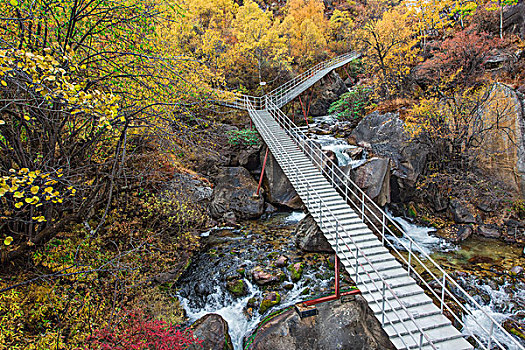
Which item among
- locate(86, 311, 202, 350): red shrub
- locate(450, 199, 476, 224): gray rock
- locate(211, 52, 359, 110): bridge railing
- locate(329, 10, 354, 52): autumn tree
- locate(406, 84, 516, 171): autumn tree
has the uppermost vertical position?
locate(329, 10, 354, 52): autumn tree

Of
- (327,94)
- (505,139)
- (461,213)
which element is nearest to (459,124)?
(505,139)

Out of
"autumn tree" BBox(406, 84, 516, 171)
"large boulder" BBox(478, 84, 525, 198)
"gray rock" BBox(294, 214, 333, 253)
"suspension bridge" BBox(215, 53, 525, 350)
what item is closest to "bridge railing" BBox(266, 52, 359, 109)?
"suspension bridge" BBox(215, 53, 525, 350)

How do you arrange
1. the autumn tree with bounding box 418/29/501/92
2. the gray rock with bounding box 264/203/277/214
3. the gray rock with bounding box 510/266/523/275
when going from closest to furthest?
1. the gray rock with bounding box 510/266/523/275
2. the autumn tree with bounding box 418/29/501/92
3. the gray rock with bounding box 264/203/277/214

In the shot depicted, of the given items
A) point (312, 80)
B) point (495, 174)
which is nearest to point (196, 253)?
point (495, 174)

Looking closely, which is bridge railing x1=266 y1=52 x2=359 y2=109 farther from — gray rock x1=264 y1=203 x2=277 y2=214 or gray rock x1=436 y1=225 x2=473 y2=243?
gray rock x1=436 y1=225 x2=473 y2=243

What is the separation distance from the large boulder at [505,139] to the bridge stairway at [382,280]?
7.90 metres

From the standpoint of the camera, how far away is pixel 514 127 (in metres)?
11.4

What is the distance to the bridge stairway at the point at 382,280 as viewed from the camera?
5793 millimetres

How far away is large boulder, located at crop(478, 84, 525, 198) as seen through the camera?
36.9ft

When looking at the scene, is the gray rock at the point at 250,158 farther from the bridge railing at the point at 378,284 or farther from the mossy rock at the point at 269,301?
the mossy rock at the point at 269,301

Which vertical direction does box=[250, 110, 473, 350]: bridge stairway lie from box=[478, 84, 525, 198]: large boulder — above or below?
below

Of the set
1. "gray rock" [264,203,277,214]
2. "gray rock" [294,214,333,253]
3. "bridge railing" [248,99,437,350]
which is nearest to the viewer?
Answer: "bridge railing" [248,99,437,350]

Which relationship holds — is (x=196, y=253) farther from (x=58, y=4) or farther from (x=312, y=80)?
(x=312, y=80)

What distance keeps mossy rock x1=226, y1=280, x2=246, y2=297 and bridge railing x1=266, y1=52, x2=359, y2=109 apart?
45.8 feet
